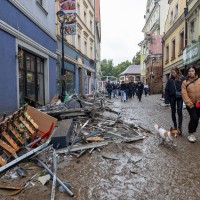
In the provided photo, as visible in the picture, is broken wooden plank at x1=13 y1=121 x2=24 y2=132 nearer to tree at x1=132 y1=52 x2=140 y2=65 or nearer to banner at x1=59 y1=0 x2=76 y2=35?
banner at x1=59 y1=0 x2=76 y2=35

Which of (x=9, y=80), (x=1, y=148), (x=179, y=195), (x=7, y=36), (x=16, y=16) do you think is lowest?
(x=179, y=195)

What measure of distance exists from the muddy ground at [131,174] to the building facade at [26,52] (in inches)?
164

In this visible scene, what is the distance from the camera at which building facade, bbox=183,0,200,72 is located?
556 inches

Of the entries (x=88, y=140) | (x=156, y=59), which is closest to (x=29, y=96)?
(x=88, y=140)

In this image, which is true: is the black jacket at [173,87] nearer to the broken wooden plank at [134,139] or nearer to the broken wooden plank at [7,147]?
the broken wooden plank at [134,139]

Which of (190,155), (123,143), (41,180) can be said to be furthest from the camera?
(123,143)

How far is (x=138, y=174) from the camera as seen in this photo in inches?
155

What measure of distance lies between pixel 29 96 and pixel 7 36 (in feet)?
10.2

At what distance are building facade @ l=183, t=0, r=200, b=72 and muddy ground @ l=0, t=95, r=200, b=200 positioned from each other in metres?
9.59

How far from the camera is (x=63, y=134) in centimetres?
535

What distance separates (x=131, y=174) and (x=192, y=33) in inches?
600

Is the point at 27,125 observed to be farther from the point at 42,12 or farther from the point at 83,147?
the point at 42,12

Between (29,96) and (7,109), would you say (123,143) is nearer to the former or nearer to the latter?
(7,109)

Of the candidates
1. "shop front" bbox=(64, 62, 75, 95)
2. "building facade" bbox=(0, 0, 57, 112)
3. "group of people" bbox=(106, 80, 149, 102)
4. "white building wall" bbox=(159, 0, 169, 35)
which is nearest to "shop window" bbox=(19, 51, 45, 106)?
"building facade" bbox=(0, 0, 57, 112)
